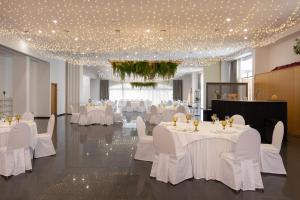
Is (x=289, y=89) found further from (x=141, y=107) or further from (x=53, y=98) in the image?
(x=53, y=98)

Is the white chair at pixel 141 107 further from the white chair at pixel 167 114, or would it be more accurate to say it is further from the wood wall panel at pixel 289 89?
the wood wall panel at pixel 289 89

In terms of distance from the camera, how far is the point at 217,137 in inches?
173

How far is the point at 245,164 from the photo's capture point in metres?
4.04

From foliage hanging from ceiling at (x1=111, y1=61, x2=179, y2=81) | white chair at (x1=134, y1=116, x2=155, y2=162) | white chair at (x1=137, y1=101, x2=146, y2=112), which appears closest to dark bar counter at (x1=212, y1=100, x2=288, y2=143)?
foliage hanging from ceiling at (x1=111, y1=61, x2=179, y2=81)

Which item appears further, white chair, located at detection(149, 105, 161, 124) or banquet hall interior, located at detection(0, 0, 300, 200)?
white chair, located at detection(149, 105, 161, 124)

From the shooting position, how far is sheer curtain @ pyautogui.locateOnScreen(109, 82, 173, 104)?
2942cm

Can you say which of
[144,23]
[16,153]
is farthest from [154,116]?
[16,153]

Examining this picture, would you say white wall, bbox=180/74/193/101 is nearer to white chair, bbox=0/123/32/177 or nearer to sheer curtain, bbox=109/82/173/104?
sheer curtain, bbox=109/82/173/104

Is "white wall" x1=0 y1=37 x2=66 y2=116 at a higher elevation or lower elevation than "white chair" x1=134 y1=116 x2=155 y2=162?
higher

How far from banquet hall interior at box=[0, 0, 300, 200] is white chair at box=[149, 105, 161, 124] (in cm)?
5

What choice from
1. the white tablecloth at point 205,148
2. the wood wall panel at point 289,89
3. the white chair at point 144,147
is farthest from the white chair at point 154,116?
the white tablecloth at point 205,148

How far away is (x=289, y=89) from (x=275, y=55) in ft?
10.1

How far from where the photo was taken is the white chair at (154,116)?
12609 millimetres

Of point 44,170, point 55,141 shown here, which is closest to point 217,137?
point 44,170
